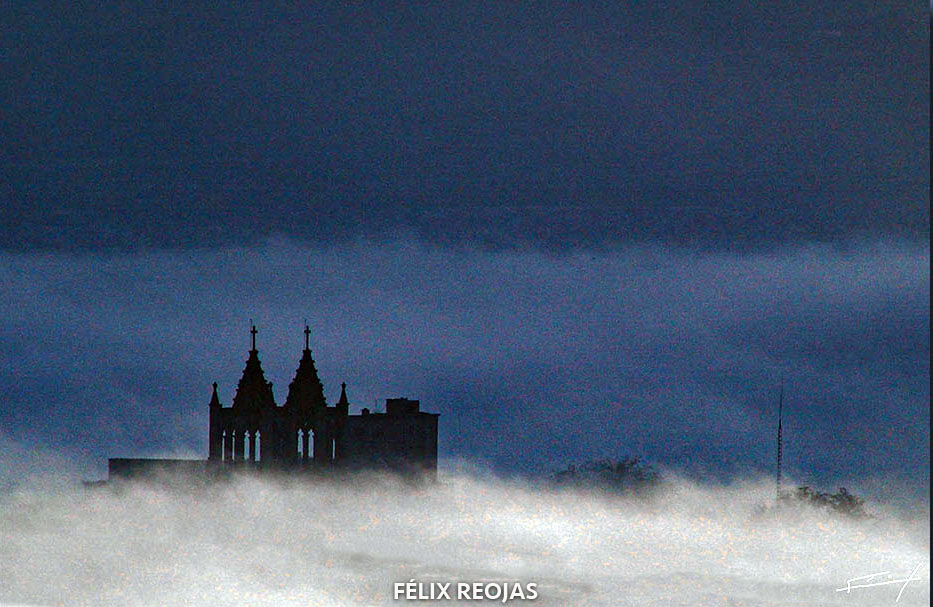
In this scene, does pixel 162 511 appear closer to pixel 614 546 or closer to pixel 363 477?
pixel 363 477

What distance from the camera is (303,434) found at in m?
9.30

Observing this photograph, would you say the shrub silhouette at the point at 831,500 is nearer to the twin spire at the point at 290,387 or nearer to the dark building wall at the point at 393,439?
the dark building wall at the point at 393,439

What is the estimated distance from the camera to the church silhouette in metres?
9.07

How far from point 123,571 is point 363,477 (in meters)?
1.31

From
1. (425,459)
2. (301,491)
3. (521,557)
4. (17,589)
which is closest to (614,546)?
(521,557)

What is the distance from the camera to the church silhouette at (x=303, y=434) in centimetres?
907

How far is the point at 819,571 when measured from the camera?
27.2 ft

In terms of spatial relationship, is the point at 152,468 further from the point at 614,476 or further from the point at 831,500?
the point at 831,500
